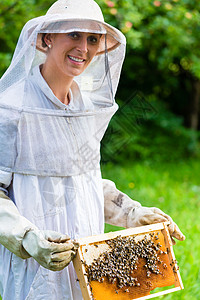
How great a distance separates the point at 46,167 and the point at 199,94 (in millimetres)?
8974

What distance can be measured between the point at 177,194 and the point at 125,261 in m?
4.73

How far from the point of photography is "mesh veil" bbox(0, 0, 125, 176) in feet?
5.67

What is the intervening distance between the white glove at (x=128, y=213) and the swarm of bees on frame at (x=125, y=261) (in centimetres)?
10

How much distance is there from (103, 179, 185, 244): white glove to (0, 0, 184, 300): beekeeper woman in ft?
0.65

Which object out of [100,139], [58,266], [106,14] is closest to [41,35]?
[100,139]

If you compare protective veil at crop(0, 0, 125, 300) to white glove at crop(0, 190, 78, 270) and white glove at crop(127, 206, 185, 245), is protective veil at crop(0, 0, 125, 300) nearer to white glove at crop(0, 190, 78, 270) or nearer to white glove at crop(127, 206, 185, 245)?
white glove at crop(0, 190, 78, 270)

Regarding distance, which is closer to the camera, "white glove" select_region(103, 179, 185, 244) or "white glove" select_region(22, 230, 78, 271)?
"white glove" select_region(22, 230, 78, 271)

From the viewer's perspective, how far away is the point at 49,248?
1556 mm

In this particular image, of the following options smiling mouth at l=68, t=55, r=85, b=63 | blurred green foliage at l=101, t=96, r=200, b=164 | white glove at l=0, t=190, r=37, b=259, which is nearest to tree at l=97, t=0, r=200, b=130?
blurred green foliage at l=101, t=96, r=200, b=164

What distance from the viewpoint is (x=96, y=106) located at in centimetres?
207

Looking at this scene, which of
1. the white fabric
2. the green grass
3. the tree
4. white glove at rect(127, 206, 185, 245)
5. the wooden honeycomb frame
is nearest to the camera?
the wooden honeycomb frame

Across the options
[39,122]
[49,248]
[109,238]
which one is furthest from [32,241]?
[39,122]

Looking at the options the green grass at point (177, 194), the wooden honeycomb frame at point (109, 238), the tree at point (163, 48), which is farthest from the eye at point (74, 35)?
the tree at point (163, 48)

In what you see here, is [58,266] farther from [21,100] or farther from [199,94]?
[199,94]
